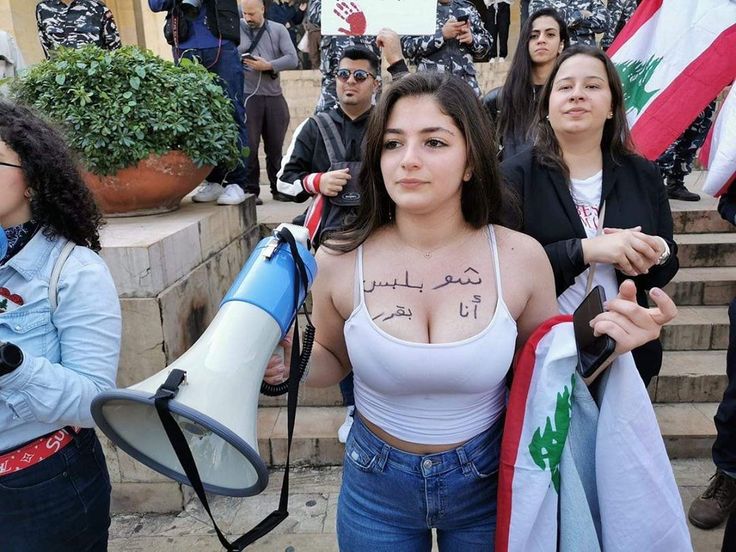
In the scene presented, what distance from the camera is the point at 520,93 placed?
10.7 ft

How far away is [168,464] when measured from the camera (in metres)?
1.22

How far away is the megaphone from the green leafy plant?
6.87 feet

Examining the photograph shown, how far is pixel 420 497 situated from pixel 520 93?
255cm

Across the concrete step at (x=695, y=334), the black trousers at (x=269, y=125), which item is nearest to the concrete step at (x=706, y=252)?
the concrete step at (x=695, y=334)

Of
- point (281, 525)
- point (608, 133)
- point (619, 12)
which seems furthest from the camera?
point (619, 12)

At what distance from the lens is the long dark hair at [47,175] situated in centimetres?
157

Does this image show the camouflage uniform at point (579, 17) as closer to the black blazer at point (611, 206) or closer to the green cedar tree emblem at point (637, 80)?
the green cedar tree emblem at point (637, 80)

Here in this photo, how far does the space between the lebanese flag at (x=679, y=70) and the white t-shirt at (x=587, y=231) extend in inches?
35.6

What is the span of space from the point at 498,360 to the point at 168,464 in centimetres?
81

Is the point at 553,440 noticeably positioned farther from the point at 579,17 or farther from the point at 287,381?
the point at 579,17

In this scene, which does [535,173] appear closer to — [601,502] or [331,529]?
[601,502]

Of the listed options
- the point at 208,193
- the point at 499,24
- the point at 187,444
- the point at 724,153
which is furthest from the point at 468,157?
the point at 499,24

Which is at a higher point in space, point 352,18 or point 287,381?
point 352,18

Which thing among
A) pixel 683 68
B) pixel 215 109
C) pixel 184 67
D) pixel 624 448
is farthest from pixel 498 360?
pixel 184 67
